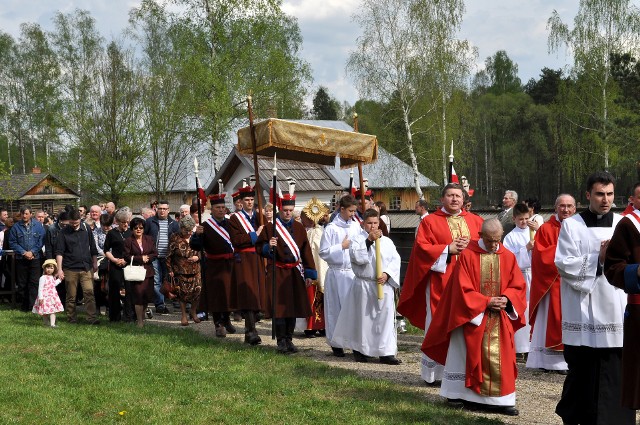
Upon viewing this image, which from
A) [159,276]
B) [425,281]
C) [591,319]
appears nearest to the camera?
[591,319]

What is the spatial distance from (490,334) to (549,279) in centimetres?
258

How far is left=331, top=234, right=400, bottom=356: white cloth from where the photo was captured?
10.4m

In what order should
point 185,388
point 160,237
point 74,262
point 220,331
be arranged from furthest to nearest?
point 160,237, point 74,262, point 220,331, point 185,388

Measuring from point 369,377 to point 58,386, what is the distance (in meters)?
3.23

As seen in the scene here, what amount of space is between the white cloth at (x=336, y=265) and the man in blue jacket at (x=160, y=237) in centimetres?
533

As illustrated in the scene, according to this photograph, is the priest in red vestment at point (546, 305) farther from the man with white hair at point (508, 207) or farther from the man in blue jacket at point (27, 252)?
the man in blue jacket at point (27, 252)

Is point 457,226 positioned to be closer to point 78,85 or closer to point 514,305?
point 514,305

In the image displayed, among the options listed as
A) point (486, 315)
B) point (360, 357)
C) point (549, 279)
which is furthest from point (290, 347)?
point (486, 315)

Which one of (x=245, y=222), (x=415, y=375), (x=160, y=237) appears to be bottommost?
(x=415, y=375)

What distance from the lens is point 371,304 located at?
10.5 meters

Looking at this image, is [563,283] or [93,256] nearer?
[563,283]

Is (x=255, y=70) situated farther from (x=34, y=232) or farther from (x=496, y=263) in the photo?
(x=496, y=263)

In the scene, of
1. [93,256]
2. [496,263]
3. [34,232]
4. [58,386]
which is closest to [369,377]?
[496,263]

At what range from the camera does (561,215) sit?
9.26m
